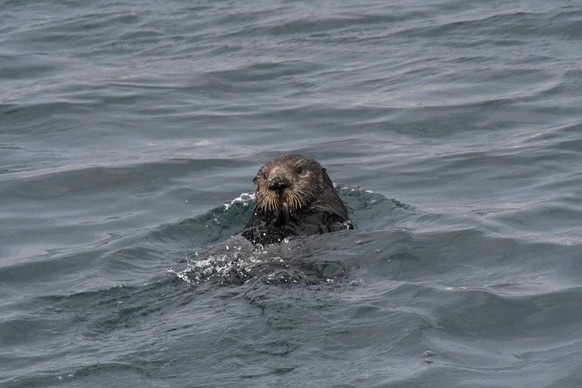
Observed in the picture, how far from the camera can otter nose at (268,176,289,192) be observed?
8578 mm

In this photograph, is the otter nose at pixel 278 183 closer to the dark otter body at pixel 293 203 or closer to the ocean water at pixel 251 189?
the dark otter body at pixel 293 203

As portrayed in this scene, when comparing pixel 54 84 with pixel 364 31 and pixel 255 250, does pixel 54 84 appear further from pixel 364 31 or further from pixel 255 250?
pixel 255 250

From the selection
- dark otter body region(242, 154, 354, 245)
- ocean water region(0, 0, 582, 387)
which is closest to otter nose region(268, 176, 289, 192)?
dark otter body region(242, 154, 354, 245)

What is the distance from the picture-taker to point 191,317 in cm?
692

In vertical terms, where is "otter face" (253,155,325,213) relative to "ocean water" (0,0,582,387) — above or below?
above

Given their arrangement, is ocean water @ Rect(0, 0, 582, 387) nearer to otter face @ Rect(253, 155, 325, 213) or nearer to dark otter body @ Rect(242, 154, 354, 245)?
dark otter body @ Rect(242, 154, 354, 245)

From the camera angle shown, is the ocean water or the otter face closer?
the ocean water

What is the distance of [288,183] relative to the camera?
343 inches

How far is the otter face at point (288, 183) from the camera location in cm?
867

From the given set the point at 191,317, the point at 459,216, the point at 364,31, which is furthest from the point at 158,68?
the point at 191,317

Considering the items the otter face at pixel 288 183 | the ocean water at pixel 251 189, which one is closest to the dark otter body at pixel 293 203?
the otter face at pixel 288 183

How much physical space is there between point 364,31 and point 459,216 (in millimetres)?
6821

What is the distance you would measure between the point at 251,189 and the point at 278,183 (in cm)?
183

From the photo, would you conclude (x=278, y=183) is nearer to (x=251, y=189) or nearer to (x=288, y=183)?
(x=288, y=183)
